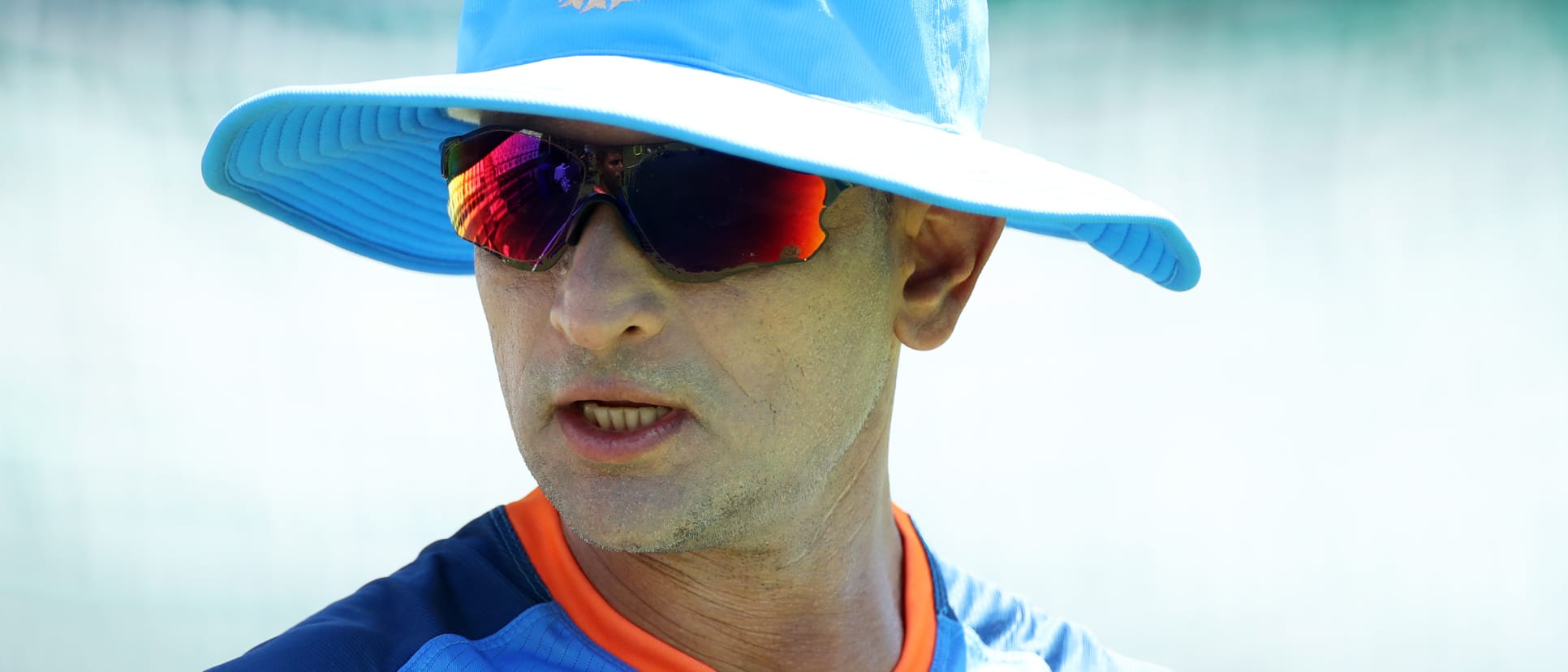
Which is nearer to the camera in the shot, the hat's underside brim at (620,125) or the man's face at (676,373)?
the hat's underside brim at (620,125)

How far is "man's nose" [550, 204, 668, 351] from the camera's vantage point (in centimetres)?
129

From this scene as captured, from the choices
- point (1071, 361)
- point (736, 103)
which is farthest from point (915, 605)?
point (1071, 361)

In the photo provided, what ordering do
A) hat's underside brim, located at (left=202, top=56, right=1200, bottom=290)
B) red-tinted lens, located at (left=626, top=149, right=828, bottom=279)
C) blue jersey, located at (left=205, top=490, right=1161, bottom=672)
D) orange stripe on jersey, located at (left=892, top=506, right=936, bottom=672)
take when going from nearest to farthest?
hat's underside brim, located at (left=202, top=56, right=1200, bottom=290) < red-tinted lens, located at (left=626, top=149, right=828, bottom=279) < blue jersey, located at (left=205, top=490, right=1161, bottom=672) < orange stripe on jersey, located at (left=892, top=506, right=936, bottom=672)

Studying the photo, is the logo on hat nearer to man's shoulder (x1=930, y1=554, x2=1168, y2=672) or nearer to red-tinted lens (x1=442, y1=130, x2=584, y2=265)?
red-tinted lens (x1=442, y1=130, x2=584, y2=265)

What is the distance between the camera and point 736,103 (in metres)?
1.18

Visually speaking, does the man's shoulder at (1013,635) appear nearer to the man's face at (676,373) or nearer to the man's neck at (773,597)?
the man's neck at (773,597)

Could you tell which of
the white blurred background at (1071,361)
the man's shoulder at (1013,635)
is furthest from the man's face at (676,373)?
the white blurred background at (1071,361)

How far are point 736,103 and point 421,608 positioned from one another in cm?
72

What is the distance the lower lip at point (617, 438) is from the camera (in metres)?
1.33

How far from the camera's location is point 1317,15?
343 centimetres

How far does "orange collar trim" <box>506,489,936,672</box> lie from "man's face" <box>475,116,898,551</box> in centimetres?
17

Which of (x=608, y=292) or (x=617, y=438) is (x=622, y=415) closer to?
(x=617, y=438)

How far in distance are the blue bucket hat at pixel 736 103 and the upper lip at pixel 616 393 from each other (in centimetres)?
29

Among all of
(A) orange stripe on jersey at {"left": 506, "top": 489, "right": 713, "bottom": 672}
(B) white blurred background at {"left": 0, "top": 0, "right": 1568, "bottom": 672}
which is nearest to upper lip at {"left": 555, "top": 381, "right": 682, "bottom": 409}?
(A) orange stripe on jersey at {"left": 506, "top": 489, "right": 713, "bottom": 672}
